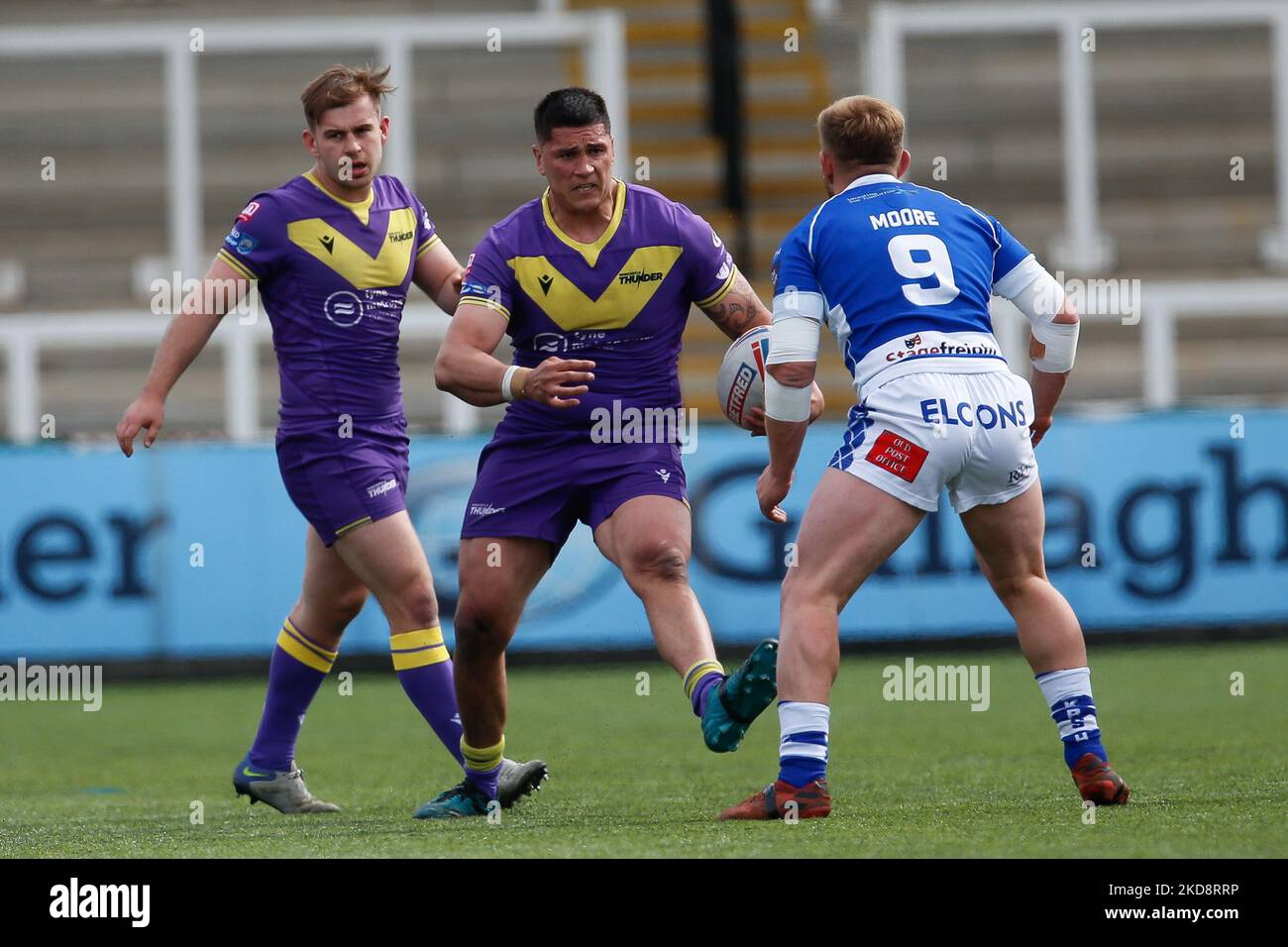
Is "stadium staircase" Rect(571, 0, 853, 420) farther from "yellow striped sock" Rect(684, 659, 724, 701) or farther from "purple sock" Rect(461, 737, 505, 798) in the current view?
"yellow striped sock" Rect(684, 659, 724, 701)

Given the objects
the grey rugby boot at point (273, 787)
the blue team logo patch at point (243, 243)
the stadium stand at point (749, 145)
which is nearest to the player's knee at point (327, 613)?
the grey rugby boot at point (273, 787)

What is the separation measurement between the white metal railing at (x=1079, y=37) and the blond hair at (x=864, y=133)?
886 centimetres

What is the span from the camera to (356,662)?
11.2 m

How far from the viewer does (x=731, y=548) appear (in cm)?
1111

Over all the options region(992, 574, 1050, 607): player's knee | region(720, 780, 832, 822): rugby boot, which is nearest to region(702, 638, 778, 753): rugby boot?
region(720, 780, 832, 822): rugby boot

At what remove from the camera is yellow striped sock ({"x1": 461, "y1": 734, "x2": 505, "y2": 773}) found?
5668 mm

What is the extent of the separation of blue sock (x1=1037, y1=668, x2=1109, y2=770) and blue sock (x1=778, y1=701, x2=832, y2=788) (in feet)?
2.21

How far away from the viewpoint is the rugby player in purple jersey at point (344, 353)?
5.83 m

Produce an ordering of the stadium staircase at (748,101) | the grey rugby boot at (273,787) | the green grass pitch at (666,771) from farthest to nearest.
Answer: the stadium staircase at (748,101)
the grey rugby boot at (273,787)
the green grass pitch at (666,771)

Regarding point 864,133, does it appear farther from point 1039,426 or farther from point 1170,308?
point 1170,308

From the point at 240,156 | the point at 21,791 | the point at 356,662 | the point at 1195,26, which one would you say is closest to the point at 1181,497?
the point at 356,662

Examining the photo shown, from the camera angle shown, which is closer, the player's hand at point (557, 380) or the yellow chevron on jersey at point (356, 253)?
the player's hand at point (557, 380)

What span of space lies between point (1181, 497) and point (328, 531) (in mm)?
6644

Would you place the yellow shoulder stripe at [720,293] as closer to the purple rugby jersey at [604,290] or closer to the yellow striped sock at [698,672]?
the purple rugby jersey at [604,290]
